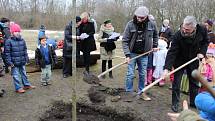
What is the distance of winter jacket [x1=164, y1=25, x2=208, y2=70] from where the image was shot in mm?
6559

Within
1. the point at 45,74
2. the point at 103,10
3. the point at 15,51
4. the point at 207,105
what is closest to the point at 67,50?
the point at 45,74

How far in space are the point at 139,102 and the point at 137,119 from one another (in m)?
0.98

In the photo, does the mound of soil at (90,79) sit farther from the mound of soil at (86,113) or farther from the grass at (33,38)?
the grass at (33,38)

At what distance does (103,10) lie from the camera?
2570 cm

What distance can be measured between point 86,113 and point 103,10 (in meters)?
19.6

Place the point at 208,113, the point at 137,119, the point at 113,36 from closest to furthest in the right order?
the point at 208,113 → the point at 137,119 → the point at 113,36

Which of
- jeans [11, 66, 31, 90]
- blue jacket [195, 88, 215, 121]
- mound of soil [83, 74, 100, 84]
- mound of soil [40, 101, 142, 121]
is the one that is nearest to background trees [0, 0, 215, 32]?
mound of soil [83, 74, 100, 84]

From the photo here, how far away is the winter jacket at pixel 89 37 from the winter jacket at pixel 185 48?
2827 mm

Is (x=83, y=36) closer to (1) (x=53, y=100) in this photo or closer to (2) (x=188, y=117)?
(1) (x=53, y=100)

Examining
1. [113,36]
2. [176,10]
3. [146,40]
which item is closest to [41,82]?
[113,36]

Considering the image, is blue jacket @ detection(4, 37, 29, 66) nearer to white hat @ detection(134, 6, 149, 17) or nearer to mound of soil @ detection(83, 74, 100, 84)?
mound of soil @ detection(83, 74, 100, 84)

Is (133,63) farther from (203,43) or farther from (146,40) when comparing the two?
(203,43)

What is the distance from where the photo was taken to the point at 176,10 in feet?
71.7

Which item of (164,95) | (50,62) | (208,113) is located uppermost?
(208,113)
